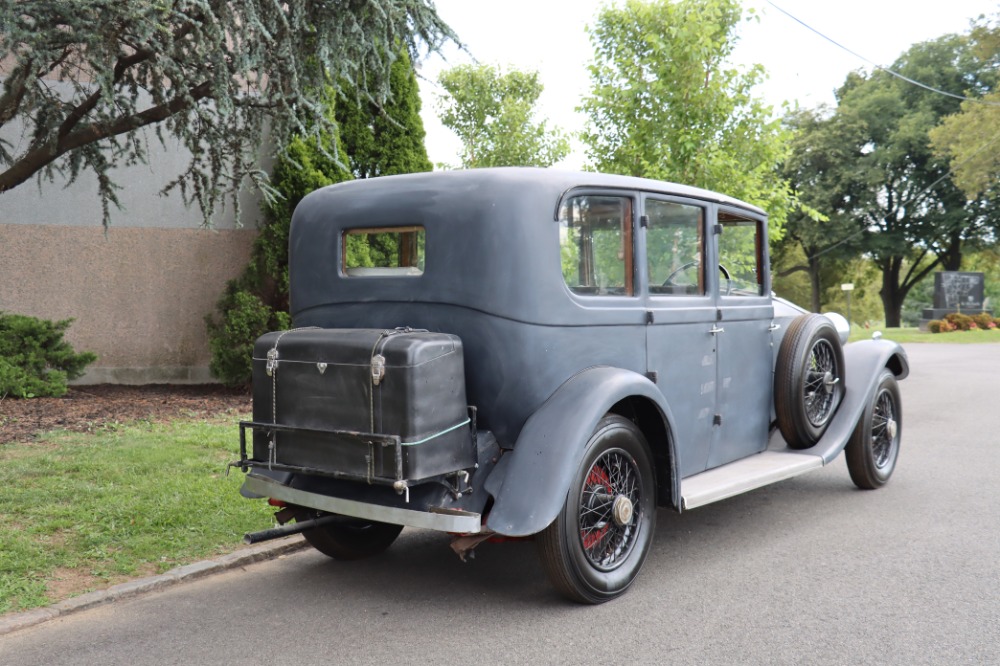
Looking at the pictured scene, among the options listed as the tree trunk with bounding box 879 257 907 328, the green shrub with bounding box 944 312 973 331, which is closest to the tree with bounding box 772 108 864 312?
the tree trunk with bounding box 879 257 907 328

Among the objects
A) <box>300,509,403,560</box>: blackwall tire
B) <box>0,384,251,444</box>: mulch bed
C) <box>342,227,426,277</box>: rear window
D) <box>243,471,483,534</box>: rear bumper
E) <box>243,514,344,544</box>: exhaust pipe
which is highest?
<box>342,227,426,277</box>: rear window

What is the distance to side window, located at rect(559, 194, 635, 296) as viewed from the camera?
433 cm

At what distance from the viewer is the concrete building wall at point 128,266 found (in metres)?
10.9

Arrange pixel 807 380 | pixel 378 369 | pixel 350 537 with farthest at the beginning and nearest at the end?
pixel 807 380, pixel 350 537, pixel 378 369

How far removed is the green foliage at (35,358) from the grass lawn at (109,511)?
1947 mm

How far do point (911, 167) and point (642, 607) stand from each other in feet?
126

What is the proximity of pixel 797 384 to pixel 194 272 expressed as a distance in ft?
27.4

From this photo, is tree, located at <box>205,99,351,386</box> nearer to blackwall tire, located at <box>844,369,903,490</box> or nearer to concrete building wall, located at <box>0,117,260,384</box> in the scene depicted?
concrete building wall, located at <box>0,117,260,384</box>

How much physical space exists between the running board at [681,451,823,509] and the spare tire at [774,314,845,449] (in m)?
0.19

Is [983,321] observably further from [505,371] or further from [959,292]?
[505,371]

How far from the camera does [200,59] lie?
7.52 meters

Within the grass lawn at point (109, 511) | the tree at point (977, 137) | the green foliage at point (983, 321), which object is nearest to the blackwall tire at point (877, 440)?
the grass lawn at point (109, 511)

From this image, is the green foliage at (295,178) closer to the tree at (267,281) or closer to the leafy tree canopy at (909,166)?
the tree at (267,281)


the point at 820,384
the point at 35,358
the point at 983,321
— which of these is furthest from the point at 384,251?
the point at 983,321
